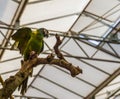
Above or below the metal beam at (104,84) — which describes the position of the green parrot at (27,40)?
below

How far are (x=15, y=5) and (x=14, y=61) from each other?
340cm

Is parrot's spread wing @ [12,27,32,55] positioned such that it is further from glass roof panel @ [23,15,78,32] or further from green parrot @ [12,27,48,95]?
glass roof panel @ [23,15,78,32]

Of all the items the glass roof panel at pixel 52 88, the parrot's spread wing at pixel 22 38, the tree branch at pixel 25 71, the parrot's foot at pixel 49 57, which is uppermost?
the glass roof panel at pixel 52 88

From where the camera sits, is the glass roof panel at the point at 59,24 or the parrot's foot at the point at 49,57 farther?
the glass roof panel at the point at 59,24

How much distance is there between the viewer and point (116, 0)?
28.4ft

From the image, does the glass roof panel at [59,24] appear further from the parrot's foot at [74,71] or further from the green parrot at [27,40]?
the parrot's foot at [74,71]

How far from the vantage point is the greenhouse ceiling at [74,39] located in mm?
8328

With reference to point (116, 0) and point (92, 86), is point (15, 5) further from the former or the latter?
point (92, 86)

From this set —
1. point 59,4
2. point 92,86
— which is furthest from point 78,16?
point 92,86

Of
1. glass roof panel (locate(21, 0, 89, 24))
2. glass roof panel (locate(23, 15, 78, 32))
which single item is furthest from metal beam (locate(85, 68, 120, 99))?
glass roof panel (locate(21, 0, 89, 24))

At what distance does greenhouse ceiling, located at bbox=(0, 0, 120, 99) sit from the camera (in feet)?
27.3

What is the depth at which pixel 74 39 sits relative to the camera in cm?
1044

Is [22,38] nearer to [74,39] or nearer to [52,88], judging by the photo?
[74,39]

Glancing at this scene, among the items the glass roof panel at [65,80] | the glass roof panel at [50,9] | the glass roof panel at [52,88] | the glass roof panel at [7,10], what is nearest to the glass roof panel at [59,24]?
the glass roof panel at [50,9]
